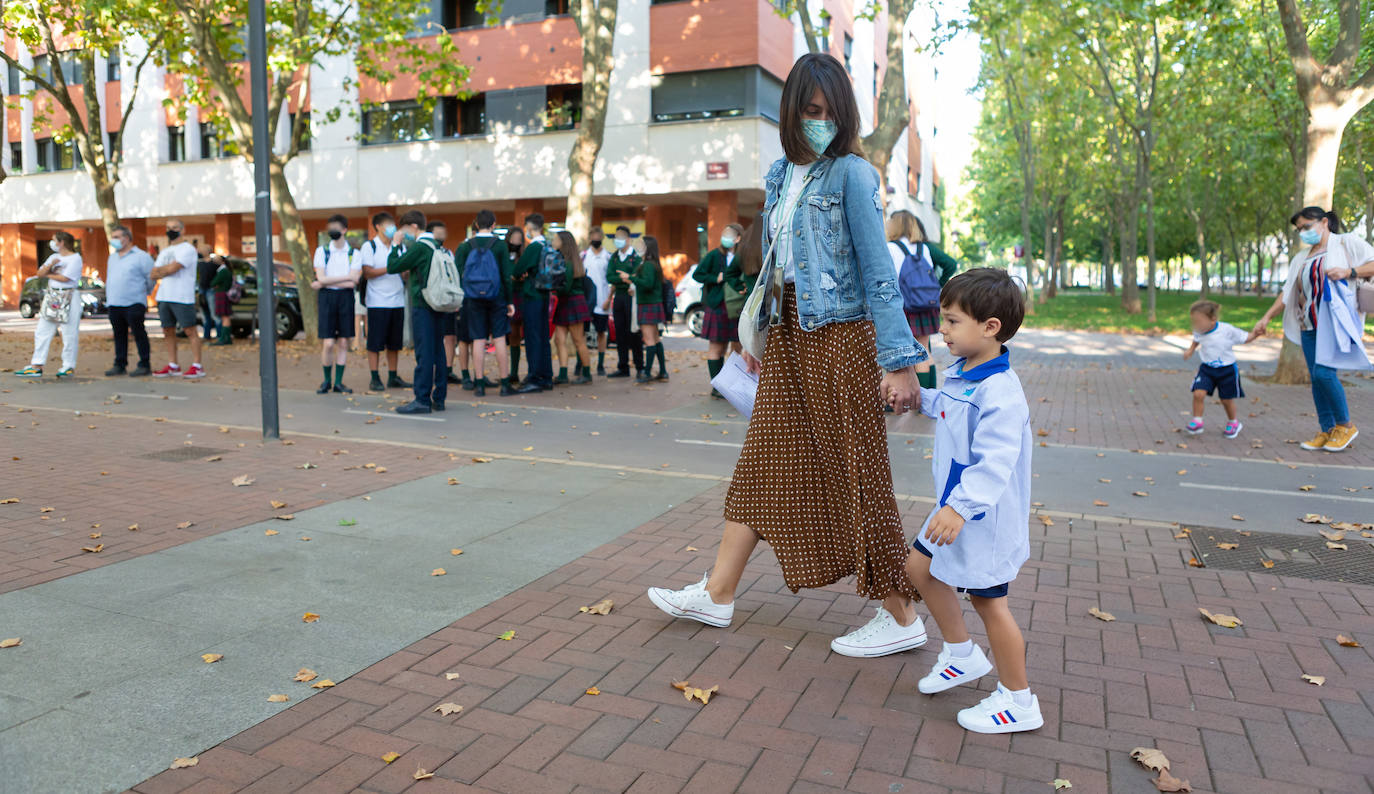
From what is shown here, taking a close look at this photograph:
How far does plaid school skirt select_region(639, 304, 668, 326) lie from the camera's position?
40.5 feet

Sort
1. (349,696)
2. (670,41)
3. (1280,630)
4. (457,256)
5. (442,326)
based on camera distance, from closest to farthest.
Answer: (349,696) < (1280,630) < (442,326) < (457,256) < (670,41)

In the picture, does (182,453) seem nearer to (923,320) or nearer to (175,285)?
(923,320)

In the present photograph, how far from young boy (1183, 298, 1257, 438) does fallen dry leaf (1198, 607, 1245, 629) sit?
5.11 metres

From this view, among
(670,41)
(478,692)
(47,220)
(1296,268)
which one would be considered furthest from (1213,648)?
(47,220)

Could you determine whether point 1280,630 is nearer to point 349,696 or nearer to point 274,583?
point 349,696

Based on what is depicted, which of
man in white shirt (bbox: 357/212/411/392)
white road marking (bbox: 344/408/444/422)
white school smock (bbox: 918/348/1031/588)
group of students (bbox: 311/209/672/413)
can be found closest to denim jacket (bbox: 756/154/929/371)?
white school smock (bbox: 918/348/1031/588)

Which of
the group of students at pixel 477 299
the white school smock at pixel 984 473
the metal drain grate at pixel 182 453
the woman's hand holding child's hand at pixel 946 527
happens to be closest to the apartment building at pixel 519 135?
the group of students at pixel 477 299

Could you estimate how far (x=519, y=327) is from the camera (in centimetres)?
1202

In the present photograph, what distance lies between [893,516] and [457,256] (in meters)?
8.41

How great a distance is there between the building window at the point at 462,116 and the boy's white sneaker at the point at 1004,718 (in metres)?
29.3

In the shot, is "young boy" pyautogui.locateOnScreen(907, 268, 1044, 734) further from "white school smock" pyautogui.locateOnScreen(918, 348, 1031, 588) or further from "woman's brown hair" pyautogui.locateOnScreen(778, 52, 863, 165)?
"woman's brown hair" pyautogui.locateOnScreen(778, 52, 863, 165)

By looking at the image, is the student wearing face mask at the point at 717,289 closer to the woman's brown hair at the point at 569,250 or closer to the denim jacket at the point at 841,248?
the woman's brown hair at the point at 569,250

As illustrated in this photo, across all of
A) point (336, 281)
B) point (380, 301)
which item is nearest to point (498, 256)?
point (380, 301)

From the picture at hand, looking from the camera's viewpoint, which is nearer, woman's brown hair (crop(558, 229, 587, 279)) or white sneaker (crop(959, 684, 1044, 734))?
white sneaker (crop(959, 684, 1044, 734))
